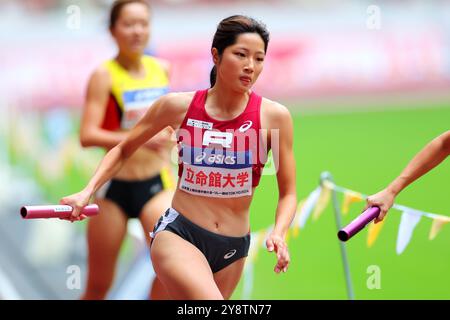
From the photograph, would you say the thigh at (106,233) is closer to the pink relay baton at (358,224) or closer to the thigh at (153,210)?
the thigh at (153,210)

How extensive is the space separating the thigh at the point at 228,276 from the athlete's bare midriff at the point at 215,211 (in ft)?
0.51


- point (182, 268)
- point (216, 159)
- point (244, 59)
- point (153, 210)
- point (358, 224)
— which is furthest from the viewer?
point (153, 210)

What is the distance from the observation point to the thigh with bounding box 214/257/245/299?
5332 millimetres

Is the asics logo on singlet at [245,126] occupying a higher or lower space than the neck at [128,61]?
lower

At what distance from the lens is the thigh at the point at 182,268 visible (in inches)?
193

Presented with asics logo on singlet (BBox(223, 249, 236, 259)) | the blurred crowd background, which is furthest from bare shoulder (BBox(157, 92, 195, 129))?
the blurred crowd background

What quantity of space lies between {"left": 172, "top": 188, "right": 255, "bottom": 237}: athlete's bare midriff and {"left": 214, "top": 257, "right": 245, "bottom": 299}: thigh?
157 mm

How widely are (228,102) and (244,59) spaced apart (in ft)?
0.82

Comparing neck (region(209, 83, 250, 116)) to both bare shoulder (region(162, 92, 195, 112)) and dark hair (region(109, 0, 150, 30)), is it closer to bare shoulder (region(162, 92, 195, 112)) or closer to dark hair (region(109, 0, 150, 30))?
bare shoulder (region(162, 92, 195, 112))

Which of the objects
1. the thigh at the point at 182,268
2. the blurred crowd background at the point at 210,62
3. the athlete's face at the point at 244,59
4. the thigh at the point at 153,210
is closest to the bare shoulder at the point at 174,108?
the athlete's face at the point at 244,59

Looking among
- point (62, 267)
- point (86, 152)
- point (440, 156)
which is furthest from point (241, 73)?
point (86, 152)

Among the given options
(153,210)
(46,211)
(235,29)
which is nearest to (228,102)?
(235,29)

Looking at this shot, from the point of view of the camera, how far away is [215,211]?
17.3 feet

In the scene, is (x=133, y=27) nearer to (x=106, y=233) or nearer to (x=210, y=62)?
(x=106, y=233)
